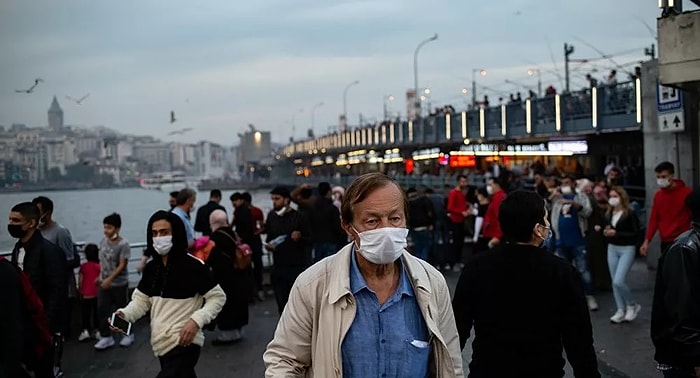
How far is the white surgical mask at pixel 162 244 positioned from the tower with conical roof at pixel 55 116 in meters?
7.96

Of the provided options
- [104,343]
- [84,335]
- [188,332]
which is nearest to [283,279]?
[104,343]

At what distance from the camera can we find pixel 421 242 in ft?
43.2

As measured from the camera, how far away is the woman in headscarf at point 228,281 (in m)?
9.12

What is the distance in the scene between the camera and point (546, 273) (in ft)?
12.2

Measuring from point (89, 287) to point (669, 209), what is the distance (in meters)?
7.20

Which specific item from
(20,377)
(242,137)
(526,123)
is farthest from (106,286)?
(242,137)

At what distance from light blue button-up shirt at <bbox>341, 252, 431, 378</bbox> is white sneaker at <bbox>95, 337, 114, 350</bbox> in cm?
708

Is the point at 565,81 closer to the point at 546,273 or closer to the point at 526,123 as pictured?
the point at 526,123

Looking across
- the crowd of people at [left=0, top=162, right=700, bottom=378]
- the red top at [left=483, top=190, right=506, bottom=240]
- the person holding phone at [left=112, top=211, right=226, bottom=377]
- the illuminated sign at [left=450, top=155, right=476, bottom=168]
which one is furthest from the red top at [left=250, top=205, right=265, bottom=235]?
the illuminated sign at [left=450, top=155, right=476, bottom=168]

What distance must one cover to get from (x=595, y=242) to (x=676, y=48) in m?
3.58

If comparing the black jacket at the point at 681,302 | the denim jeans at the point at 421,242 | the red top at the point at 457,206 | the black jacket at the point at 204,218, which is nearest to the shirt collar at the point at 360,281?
the black jacket at the point at 681,302

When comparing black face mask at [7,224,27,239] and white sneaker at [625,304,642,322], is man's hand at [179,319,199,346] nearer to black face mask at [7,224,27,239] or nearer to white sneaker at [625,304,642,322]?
black face mask at [7,224,27,239]

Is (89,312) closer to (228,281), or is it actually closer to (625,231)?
(228,281)

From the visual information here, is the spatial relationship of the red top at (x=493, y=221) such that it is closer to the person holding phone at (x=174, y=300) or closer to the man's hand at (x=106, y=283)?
the man's hand at (x=106, y=283)
